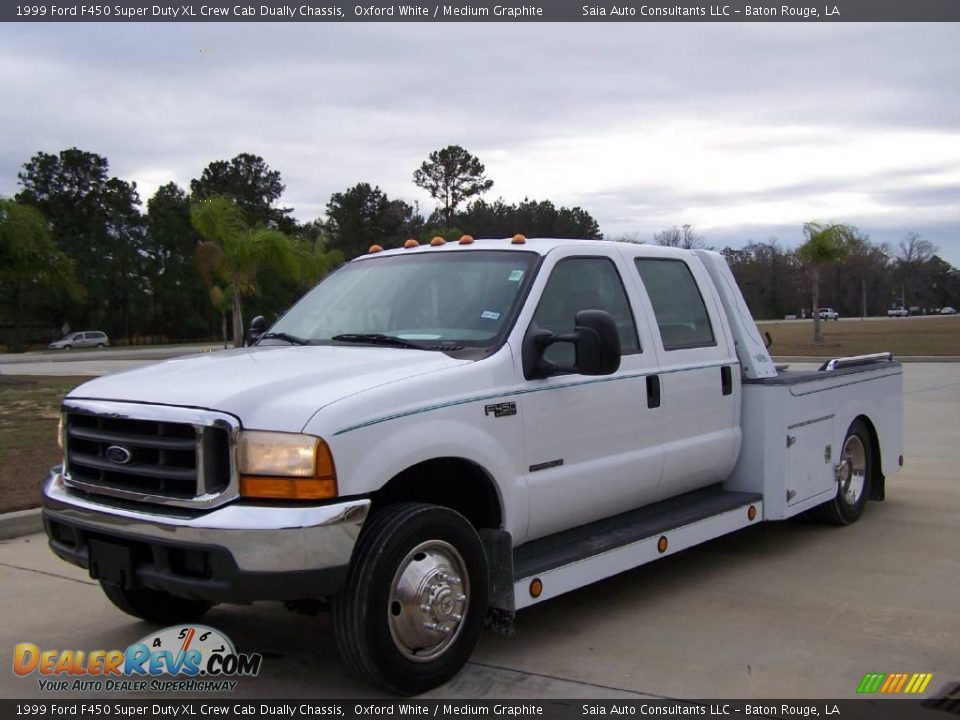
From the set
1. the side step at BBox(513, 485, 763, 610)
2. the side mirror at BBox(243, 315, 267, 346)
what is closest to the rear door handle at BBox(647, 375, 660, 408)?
the side step at BBox(513, 485, 763, 610)

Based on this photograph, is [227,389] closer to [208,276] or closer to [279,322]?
[279,322]

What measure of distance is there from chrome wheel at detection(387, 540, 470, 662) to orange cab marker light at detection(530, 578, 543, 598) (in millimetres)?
366

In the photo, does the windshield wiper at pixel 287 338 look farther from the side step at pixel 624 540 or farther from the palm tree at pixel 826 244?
the palm tree at pixel 826 244

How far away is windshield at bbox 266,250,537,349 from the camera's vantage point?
4.81 m

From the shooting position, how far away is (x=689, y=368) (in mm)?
5691

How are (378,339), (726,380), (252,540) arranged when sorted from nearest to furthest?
1. (252,540)
2. (378,339)
3. (726,380)

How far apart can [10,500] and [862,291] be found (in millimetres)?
135116

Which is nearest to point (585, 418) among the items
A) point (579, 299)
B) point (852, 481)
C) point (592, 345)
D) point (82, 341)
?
point (592, 345)

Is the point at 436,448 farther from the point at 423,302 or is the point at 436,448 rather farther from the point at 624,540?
the point at 624,540

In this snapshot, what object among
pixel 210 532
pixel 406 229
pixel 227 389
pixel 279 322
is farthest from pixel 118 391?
pixel 406 229

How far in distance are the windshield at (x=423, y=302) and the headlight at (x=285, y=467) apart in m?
1.10

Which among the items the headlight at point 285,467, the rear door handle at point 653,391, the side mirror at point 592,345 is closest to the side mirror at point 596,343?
the side mirror at point 592,345

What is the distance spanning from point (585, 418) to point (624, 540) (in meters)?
0.66

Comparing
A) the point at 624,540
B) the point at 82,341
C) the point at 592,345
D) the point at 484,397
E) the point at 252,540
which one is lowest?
the point at 82,341
